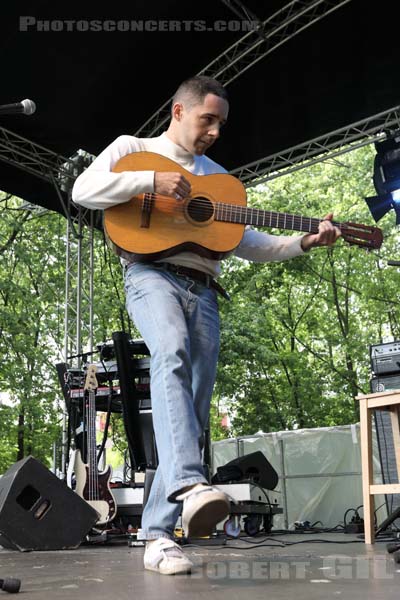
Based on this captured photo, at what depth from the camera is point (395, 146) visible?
712 centimetres

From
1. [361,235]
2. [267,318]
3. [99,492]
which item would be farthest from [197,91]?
[267,318]

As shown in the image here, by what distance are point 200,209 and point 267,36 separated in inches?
185

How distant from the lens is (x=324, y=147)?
770 centimetres

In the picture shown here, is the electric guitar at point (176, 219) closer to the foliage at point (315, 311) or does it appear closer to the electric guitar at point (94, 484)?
the electric guitar at point (94, 484)

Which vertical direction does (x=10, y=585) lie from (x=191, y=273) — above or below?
below

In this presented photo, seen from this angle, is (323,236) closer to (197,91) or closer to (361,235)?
(361,235)

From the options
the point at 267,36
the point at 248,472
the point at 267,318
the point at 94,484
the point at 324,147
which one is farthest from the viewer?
the point at 267,318

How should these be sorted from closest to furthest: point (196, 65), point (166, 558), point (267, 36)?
point (166, 558), point (267, 36), point (196, 65)

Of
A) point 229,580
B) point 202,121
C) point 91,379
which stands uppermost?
point 202,121

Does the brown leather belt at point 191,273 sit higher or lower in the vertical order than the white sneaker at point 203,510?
higher

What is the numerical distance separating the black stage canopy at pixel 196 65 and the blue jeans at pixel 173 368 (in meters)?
4.54

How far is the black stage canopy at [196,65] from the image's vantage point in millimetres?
6070

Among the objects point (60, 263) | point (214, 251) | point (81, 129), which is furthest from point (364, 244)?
point (60, 263)

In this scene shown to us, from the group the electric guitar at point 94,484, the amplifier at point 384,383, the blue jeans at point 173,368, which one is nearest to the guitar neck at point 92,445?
the electric guitar at point 94,484
